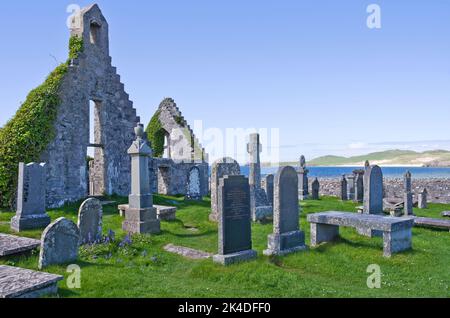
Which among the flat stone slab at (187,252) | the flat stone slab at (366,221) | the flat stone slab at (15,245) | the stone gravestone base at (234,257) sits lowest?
the flat stone slab at (187,252)

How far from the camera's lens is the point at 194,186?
20500 mm

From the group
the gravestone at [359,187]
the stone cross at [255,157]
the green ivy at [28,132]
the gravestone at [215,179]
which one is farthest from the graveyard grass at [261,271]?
the gravestone at [359,187]

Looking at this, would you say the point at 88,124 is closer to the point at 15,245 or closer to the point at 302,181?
the point at 15,245

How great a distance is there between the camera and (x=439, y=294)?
6359 mm

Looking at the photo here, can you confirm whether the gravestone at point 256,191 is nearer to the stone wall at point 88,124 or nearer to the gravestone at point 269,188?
the gravestone at point 269,188

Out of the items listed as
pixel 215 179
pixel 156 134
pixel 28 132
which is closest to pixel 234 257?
pixel 215 179

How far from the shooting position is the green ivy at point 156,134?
2833 cm

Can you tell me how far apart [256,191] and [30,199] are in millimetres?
8362

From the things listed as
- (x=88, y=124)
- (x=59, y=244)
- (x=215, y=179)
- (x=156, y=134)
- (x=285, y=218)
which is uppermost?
(x=156, y=134)

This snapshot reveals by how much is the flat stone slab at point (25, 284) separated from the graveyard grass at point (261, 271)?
295 mm

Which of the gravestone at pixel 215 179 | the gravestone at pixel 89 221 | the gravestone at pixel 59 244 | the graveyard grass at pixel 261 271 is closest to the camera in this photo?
the graveyard grass at pixel 261 271

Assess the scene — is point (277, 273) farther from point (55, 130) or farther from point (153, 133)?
point (153, 133)

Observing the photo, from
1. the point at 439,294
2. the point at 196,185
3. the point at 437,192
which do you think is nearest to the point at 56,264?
the point at 439,294
